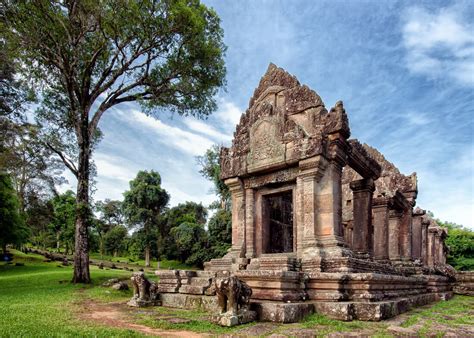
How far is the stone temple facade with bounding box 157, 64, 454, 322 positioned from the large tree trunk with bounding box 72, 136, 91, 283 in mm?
7247

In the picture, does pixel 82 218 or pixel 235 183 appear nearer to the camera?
pixel 235 183

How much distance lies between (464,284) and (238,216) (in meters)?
9.95

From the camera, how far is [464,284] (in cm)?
1418

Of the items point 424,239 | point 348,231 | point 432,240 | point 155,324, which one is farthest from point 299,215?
point 432,240

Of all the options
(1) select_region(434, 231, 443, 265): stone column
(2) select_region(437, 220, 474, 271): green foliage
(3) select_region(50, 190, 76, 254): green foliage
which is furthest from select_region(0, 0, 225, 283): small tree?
(2) select_region(437, 220, 474, 271): green foliage

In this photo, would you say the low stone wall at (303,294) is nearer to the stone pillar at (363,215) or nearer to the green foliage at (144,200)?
Answer: the stone pillar at (363,215)

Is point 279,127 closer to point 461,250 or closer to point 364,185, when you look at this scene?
point 364,185

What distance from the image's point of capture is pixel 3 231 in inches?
955

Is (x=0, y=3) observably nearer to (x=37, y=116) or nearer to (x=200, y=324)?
(x=37, y=116)

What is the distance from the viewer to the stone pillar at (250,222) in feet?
35.2

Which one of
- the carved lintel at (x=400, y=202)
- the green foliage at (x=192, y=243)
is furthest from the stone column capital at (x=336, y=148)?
the green foliage at (x=192, y=243)

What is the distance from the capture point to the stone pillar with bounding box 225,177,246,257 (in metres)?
10.8

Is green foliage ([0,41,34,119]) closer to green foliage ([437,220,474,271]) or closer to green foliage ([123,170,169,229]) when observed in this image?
green foliage ([123,170,169,229])

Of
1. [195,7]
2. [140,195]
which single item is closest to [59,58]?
[195,7]
